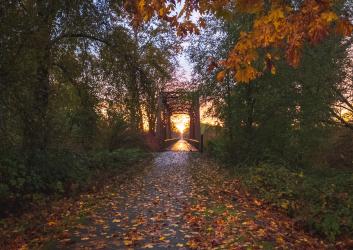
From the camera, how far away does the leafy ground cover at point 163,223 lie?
550 cm

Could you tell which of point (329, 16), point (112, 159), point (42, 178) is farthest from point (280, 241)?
point (112, 159)

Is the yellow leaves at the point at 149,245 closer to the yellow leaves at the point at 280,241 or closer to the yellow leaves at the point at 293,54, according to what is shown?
the yellow leaves at the point at 280,241

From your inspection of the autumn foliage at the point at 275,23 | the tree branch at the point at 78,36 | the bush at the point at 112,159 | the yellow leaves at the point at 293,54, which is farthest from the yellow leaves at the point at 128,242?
the bush at the point at 112,159

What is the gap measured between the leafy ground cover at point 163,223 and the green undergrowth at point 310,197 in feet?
0.75

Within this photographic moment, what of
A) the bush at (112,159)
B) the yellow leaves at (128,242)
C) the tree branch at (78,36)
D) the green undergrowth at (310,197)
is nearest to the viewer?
the yellow leaves at (128,242)

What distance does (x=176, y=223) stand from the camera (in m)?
6.66

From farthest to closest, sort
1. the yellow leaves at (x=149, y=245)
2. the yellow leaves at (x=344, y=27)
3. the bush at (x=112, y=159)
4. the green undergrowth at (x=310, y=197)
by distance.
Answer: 1. the bush at (x=112, y=159)
2. the green undergrowth at (x=310, y=197)
3. the yellow leaves at (x=149, y=245)
4. the yellow leaves at (x=344, y=27)

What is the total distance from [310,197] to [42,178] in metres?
5.96

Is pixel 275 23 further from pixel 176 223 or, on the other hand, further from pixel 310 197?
pixel 310 197

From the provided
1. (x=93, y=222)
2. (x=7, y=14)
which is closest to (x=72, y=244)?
(x=93, y=222)

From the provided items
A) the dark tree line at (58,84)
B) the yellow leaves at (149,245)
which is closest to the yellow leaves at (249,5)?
the yellow leaves at (149,245)

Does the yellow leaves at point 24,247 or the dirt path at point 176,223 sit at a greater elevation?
the dirt path at point 176,223

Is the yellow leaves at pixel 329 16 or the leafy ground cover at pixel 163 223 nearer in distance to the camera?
the yellow leaves at pixel 329 16

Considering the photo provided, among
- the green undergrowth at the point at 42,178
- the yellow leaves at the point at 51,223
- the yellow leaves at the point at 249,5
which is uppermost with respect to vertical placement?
the yellow leaves at the point at 249,5
